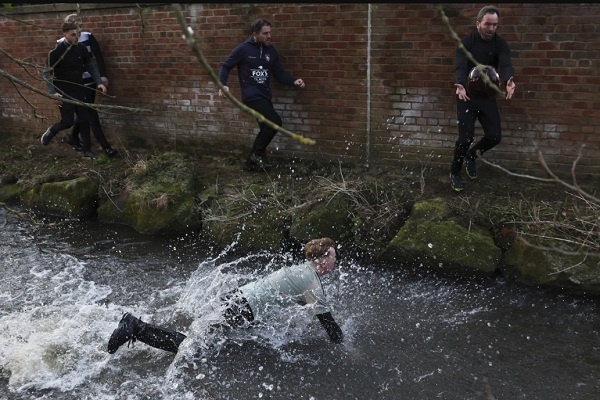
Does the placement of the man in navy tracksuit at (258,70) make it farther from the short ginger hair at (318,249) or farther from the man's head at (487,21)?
the short ginger hair at (318,249)

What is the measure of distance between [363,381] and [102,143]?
18.8 feet

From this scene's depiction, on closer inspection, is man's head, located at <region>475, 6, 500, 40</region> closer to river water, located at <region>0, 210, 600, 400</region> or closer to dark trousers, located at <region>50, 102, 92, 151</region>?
river water, located at <region>0, 210, 600, 400</region>

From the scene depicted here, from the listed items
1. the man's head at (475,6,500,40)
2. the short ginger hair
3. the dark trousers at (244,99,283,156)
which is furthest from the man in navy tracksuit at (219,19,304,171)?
the short ginger hair

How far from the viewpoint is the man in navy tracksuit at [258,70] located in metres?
6.56

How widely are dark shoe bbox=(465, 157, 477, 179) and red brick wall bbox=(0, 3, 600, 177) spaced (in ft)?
Result: 0.85

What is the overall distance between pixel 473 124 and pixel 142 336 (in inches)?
150

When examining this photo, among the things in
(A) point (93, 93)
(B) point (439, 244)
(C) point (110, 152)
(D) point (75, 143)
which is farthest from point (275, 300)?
(D) point (75, 143)

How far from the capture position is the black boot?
4.29m

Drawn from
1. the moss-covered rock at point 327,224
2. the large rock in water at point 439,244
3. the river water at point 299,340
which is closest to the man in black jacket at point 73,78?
the river water at point 299,340

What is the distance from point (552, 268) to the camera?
498 cm

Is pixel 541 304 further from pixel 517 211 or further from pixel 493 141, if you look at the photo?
pixel 493 141

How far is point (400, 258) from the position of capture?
18.2ft

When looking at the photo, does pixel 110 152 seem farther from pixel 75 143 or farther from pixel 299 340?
pixel 299 340

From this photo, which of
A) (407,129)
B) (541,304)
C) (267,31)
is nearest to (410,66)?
(407,129)
